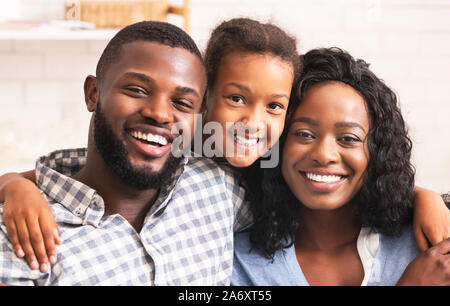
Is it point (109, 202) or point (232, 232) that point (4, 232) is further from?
point (232, 232)

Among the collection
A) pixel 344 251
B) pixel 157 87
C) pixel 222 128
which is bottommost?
pixel 344 251

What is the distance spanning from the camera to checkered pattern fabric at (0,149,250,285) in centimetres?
103

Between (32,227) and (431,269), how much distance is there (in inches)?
31.5

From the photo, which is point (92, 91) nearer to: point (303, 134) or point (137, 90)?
point (137, 90)

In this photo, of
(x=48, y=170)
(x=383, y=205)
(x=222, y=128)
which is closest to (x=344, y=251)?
(x=383, y=205)

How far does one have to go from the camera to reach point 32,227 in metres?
1.00

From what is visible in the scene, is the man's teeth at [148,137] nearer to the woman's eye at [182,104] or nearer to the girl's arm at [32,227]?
the woman's eye at [182,104]

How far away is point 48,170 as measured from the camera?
1.17 m

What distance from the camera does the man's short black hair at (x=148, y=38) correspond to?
1155mm

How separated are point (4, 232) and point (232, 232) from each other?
0.50 metres

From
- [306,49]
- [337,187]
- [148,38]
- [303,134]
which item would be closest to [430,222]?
[337,187]

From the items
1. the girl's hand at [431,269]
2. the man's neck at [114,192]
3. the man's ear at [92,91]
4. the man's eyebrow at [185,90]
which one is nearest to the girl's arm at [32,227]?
the man's neck at [114,192]
